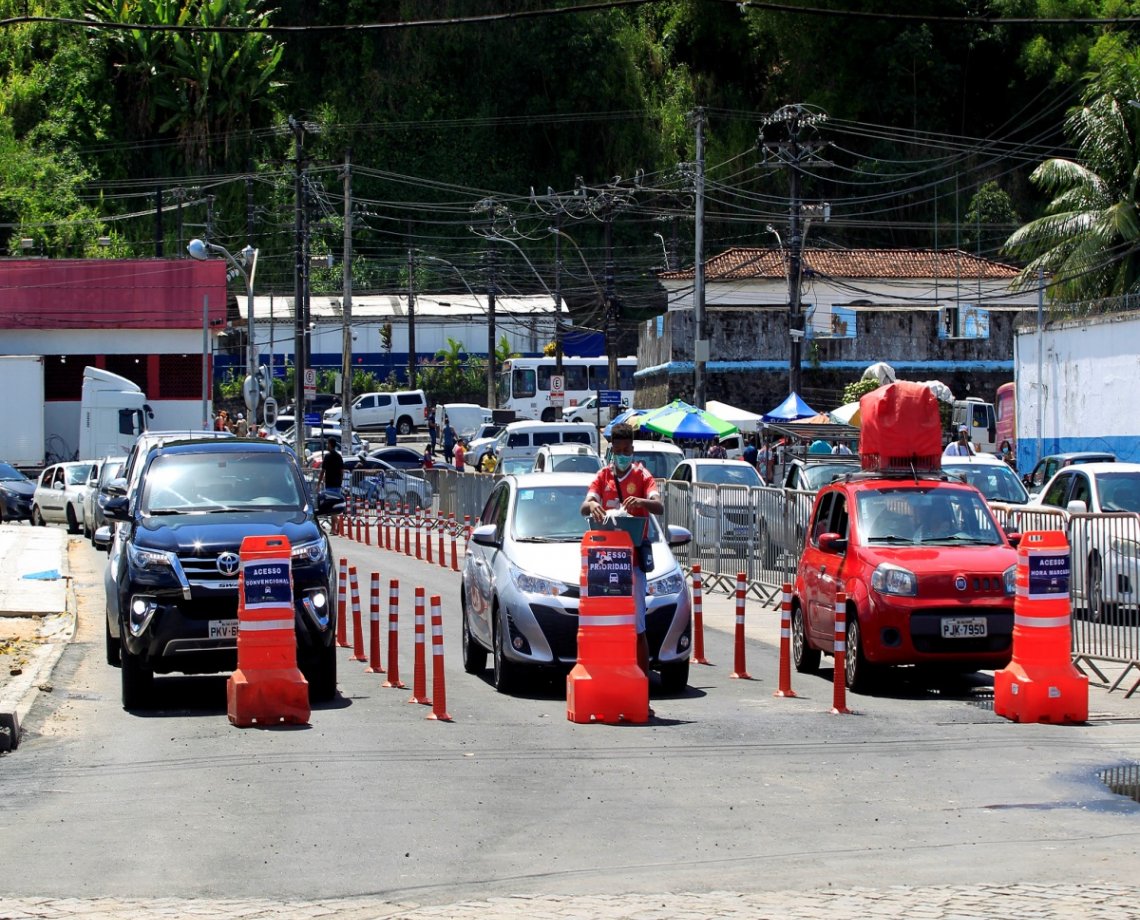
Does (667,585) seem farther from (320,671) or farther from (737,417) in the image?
(737,417)

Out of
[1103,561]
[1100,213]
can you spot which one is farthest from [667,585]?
[1100,213]

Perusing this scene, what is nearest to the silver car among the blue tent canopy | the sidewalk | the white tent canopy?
the sidewalk

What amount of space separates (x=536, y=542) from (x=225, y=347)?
2783 inches

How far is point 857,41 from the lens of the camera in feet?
259

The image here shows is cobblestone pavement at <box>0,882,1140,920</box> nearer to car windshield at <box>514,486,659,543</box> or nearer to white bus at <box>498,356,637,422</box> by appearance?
car windshield at <box>514,486,659,543</box>

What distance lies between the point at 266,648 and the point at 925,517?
19.9 ft

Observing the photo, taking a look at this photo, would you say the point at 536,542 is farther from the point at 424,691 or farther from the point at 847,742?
the point at 847,742

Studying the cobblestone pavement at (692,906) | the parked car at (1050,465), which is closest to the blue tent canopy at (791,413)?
the parked car at (1050,465)

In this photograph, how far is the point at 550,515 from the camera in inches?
576

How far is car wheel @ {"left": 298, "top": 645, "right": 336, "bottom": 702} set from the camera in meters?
13.2

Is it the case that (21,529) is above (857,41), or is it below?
below

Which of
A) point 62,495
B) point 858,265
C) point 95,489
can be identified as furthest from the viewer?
point 858,265

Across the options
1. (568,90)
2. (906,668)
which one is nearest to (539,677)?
(906,668)

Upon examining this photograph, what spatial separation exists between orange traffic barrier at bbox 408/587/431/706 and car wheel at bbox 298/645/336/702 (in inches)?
26.3
